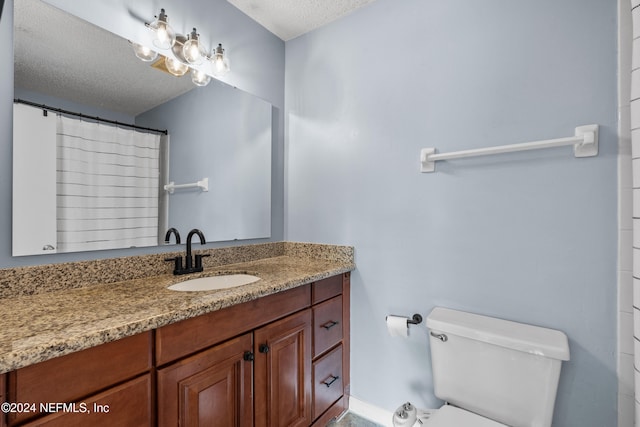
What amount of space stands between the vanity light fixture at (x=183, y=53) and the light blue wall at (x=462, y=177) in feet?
1.92

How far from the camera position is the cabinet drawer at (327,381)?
4.92 ft

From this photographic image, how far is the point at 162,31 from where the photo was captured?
4.44ft

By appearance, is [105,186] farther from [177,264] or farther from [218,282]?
[218,282]

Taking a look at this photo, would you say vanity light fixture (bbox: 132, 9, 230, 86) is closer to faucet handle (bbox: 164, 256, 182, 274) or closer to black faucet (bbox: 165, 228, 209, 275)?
black faucet (bbox: 165, 228, 209, 275)

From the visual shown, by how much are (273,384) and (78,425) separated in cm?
69

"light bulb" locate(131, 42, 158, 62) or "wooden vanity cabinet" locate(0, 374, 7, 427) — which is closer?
"wooden vanity cabinet" locate(0, 374, 7, 427)

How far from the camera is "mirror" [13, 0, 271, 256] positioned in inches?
42.3

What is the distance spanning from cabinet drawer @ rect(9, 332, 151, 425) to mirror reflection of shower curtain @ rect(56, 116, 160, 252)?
1.96 feet

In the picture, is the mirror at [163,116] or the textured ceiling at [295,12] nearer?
the mirror at [163,116]

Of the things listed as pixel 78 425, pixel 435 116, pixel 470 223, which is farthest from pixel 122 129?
pixel 470 223

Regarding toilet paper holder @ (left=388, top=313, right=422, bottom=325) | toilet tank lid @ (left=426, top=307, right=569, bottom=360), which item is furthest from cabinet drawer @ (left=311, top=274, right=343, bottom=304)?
toilet tank lid @ (left=426, top=307, right=569, bottom=360)

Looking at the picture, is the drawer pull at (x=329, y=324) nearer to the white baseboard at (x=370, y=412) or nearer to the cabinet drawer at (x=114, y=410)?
the white baseboard at (x=370, y=412)

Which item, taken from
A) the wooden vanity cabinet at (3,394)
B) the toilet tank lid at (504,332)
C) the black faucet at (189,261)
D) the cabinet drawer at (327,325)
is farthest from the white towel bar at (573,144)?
the wooden vanity cabinet at (3,394)

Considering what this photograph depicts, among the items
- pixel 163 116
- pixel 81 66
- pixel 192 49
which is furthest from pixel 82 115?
pixel 192 49
